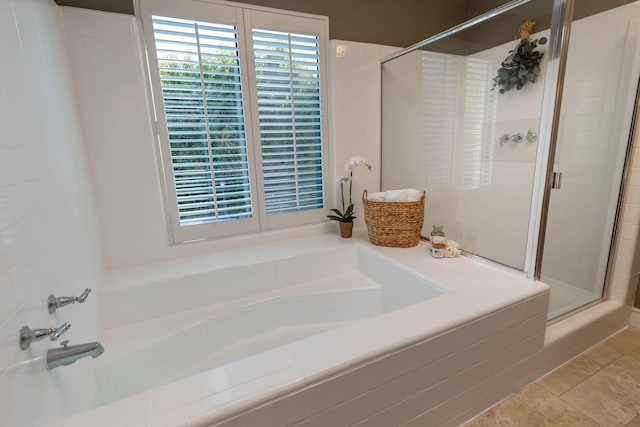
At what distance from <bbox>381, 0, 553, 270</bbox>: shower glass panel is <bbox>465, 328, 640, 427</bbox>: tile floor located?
0.74 meters

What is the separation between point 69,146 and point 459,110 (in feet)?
7.36

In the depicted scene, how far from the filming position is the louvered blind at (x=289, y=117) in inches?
74.0

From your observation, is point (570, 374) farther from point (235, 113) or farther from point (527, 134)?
point (235, 113)

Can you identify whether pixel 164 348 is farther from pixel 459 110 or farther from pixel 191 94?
pixel 459 110

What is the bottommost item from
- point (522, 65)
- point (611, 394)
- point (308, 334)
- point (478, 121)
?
point (611, 394)

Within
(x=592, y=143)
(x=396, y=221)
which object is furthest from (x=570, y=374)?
(x=592, y=143)

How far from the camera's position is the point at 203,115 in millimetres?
1748

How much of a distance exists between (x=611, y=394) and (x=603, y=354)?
32cm

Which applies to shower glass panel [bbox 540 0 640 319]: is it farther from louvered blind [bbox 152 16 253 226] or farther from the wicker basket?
louvered blind [bbox 152 16 253 226]

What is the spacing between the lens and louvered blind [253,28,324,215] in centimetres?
188

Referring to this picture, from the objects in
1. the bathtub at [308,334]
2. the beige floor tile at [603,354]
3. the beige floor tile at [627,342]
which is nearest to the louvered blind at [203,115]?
the bathtub at [308,334]

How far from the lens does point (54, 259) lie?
38.9 inches

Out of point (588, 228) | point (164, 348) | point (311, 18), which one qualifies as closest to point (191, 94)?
point (311, 18)

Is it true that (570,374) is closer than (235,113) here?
Yes
